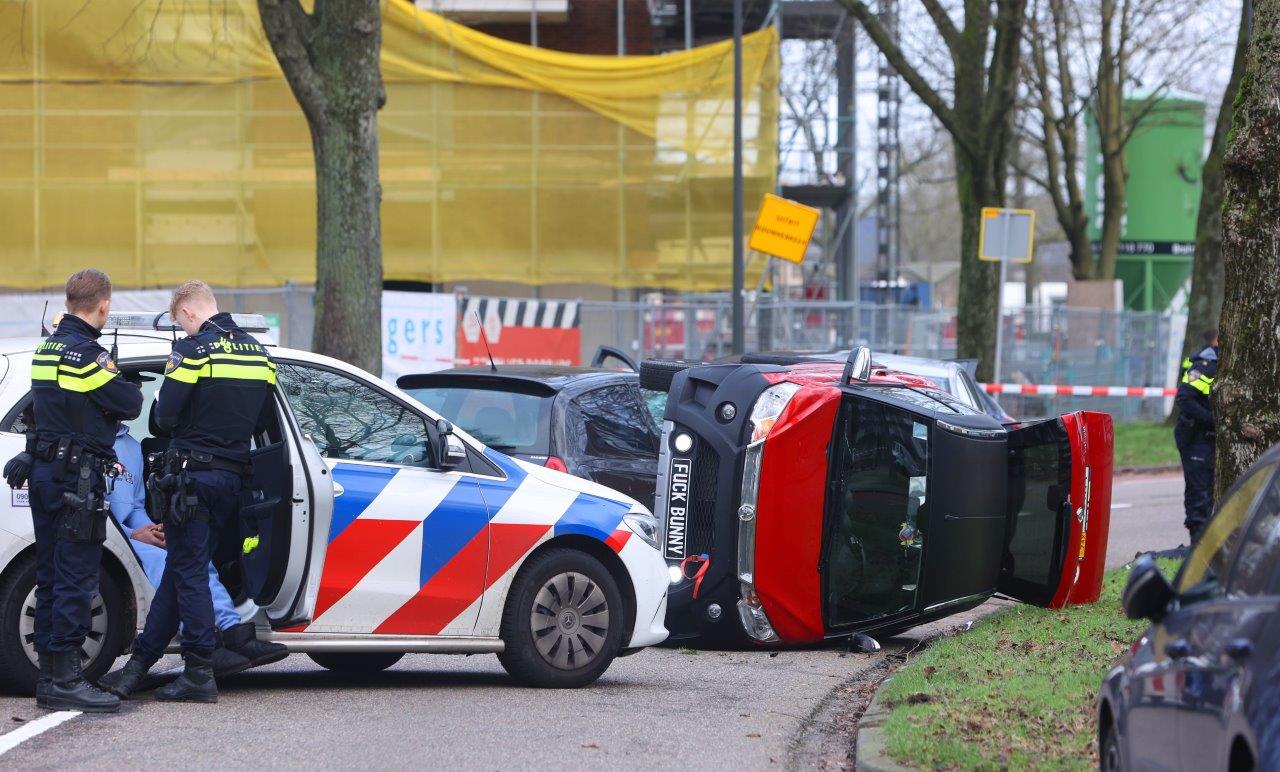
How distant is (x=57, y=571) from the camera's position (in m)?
7.16

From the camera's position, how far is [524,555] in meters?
8.38

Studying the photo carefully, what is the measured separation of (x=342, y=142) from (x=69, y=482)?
8.61 meters

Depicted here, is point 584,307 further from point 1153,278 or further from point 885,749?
point 1153,278

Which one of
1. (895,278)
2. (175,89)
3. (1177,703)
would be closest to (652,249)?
(175,89)

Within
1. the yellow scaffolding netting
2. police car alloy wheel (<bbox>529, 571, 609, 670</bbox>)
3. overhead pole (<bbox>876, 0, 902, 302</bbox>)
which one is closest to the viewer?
police car alloy wheel (<bbox>529, 571, 609, 670</bbox>)

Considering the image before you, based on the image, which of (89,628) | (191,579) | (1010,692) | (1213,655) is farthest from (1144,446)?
(1213,655)

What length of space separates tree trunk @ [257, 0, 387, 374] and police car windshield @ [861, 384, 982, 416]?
680cm

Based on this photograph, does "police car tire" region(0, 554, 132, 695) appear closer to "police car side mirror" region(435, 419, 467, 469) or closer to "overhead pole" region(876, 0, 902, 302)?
"police car side mirror" region(435, 419, 467, 469)

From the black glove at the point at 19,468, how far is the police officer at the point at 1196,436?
9.07 meters

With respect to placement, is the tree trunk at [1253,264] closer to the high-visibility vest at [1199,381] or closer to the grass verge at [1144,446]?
the high-visibility vest at [1199,381]

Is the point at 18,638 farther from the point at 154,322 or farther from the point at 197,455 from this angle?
the point at 154,322

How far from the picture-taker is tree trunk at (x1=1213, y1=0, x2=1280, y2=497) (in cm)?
881

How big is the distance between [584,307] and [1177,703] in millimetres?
20361

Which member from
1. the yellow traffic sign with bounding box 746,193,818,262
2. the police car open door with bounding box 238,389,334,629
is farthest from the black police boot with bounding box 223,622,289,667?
the yellow traffic sign with bounding box 746,193,818,262
